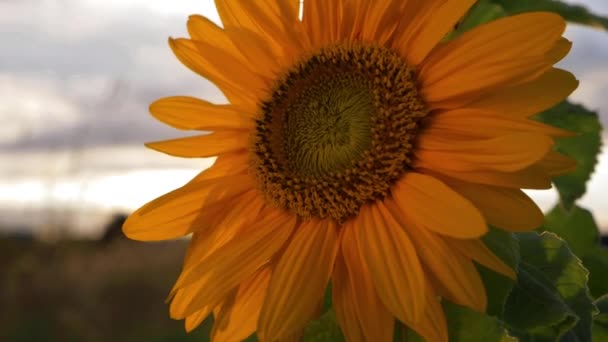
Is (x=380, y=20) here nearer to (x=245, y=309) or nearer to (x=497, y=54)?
(x=497, y=54)

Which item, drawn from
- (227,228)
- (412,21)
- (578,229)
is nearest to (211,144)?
(227,228)

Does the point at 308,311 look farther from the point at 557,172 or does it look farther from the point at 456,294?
the point at 557,172

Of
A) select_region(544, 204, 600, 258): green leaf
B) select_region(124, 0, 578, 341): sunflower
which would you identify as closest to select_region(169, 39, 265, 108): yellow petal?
select_region(124, 0, 578, 341): sunflower

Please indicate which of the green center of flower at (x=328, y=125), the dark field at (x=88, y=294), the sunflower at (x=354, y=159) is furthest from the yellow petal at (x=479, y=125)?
the dark field at (x=88, y=294)

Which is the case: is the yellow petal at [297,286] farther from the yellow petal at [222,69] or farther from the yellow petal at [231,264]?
the yellow petal at [222,69]

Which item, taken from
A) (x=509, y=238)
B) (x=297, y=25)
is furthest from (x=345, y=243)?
(x=297, y=25)

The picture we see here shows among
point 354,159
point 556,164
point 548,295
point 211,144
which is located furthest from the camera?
point 211,144
